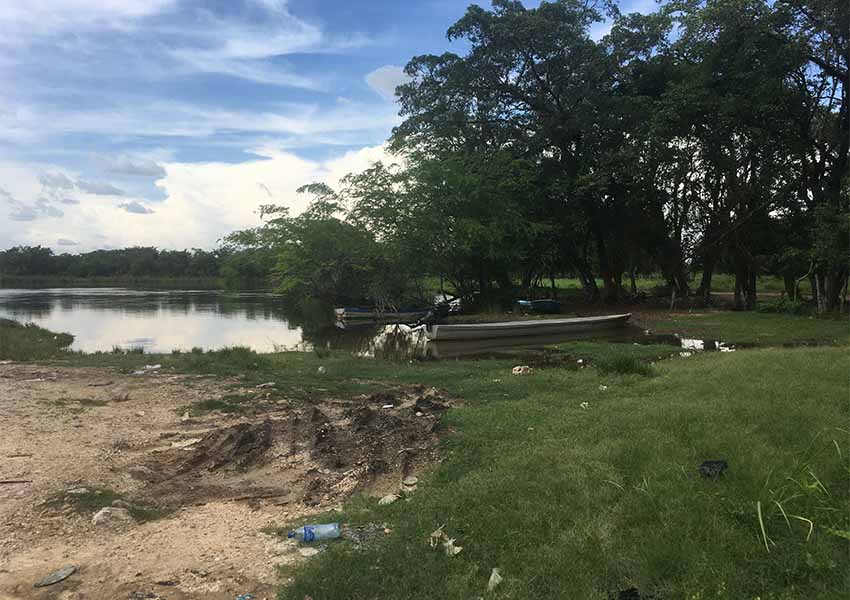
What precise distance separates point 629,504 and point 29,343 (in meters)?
17.9

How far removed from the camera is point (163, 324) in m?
28.5

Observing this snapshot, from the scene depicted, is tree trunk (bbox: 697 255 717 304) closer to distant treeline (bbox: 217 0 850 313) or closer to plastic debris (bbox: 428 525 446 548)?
distant treeline (bbox: 217 0 850 313)

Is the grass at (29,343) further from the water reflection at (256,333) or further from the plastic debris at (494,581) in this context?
the plastic debris at (494,581)

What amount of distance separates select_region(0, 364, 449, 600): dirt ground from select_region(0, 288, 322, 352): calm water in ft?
35.9

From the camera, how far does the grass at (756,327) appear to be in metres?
16.4

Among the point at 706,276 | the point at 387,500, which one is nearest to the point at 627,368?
the point at 387,500

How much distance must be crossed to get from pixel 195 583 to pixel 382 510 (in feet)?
4.72

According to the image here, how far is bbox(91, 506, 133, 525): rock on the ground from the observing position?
4383mm

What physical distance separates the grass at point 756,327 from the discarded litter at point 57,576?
53.3 ft

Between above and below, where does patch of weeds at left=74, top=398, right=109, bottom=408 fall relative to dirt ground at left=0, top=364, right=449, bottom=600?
above

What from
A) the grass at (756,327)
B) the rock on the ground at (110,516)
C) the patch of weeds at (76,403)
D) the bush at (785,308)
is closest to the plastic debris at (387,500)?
the rock on the ground at (110,516)

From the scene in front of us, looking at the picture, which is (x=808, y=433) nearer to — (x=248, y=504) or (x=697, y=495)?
(x=697, y=495)

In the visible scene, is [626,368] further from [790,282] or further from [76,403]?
[790,282]

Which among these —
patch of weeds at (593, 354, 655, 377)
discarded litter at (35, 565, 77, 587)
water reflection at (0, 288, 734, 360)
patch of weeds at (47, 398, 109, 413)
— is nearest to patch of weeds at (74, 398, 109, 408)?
patch of weeds at (47, 398, 109, 413)
